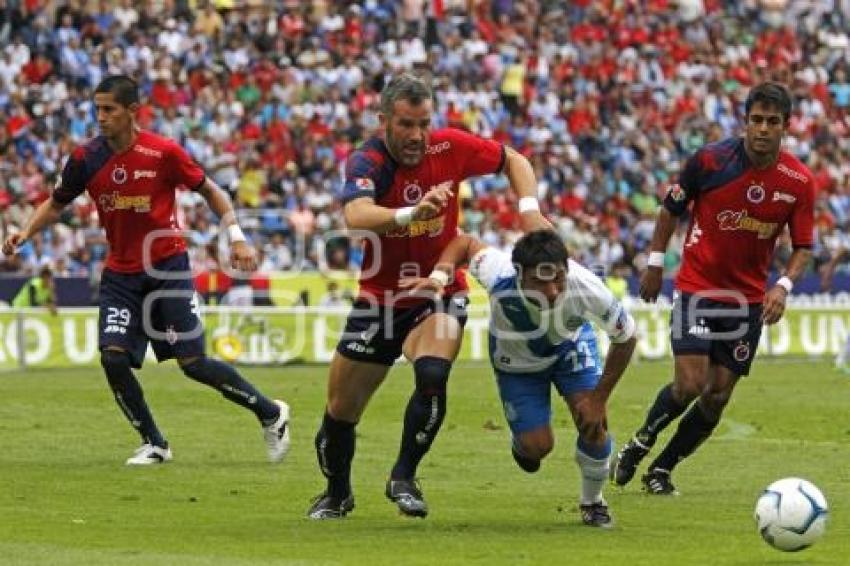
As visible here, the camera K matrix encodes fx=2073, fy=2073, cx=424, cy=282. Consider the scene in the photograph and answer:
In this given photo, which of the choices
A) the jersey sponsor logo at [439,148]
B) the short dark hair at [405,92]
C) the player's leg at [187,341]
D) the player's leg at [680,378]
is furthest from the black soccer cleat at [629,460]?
the short dark hair at [405,92]

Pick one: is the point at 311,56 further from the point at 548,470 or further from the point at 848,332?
the point at 548,470

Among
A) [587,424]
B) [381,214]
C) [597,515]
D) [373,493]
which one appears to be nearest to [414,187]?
[381,214]

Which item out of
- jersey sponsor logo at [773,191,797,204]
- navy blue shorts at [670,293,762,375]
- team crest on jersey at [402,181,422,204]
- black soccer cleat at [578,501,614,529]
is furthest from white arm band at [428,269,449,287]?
jersey sponsor logo at [773,191,797,204]

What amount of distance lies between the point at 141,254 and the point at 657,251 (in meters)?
3.90

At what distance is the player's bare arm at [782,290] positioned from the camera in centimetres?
1330

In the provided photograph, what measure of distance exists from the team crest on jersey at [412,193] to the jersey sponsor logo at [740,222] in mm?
2830

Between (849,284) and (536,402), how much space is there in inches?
1050

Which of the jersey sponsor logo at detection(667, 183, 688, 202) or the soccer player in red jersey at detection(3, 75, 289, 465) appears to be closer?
the jersey sponsor logo at detection(667, 183, 688, 202)

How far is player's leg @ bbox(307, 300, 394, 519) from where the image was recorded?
12.0m

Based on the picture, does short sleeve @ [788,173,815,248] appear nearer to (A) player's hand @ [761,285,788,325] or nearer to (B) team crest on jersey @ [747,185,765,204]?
(B) team crest on jersey @ [747,185,765,204]

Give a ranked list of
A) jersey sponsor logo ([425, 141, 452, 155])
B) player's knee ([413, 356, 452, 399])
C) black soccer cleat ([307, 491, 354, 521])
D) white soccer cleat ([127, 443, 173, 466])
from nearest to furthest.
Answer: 1. player's knee ([413, 356, 452, 399])
2. jersey sponsor logo ([425, 141, 452, 155])
3. black soccer cleat ([307, 491, 354, 521])
4. white soccer cleat ([127, 443, 173, 466])

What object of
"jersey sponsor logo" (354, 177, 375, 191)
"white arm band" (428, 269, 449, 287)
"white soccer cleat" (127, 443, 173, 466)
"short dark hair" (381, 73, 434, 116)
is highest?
"short dark hair" (381, 73, 434, 116)

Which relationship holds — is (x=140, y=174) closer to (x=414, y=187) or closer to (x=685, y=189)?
(x=414, y=187)

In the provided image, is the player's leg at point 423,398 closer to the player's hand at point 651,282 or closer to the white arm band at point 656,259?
the player's hand at point 651,282
